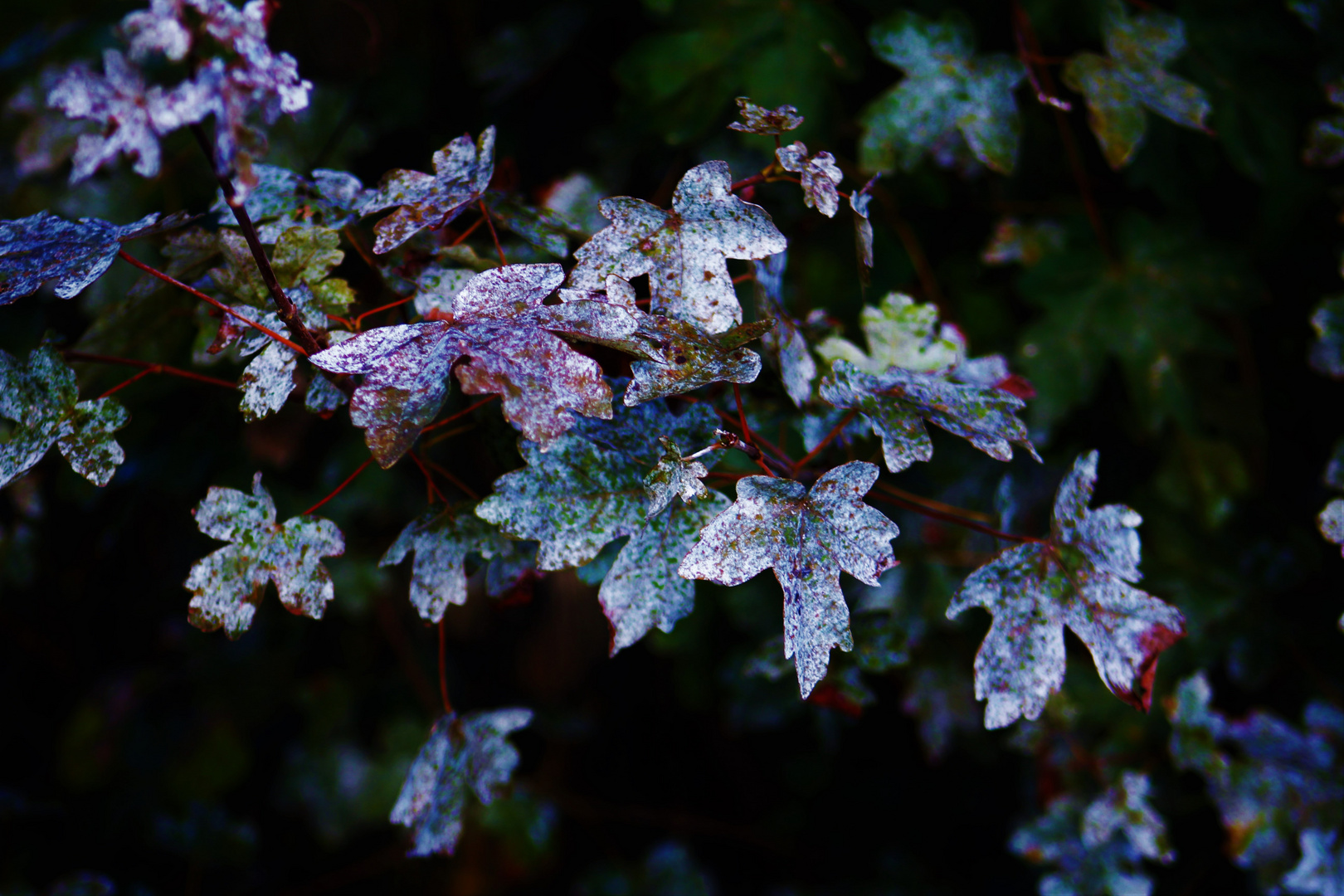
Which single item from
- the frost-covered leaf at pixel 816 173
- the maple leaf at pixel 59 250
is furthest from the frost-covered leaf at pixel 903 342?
the maple leaf at pixel 59 250

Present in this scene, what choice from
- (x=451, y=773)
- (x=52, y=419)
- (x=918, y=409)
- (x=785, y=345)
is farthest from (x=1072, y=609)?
(x=52, y=419)

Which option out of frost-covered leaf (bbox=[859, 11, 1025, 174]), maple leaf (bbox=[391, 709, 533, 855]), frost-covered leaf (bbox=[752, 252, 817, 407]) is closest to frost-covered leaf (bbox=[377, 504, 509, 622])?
maple leaf (bbox=[391, 709, 533, 855])

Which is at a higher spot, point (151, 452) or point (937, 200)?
point (937, 200)

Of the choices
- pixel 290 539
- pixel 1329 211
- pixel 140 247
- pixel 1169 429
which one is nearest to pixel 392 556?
pixel 290 539

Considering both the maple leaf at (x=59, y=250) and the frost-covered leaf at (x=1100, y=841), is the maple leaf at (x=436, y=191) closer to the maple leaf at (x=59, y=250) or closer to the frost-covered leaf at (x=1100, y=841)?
the maple leaf at (x=59, y=250)

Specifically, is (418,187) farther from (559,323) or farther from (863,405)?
(863,405)

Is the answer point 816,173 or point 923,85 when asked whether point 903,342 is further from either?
point 923,85

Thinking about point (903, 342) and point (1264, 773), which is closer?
point (903, 342)
